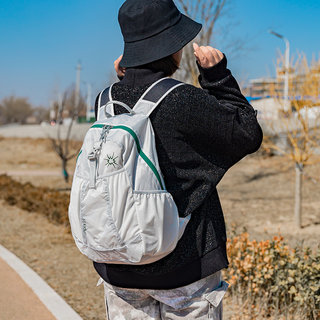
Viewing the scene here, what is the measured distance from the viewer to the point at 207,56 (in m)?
1.63

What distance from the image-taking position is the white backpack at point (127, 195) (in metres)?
1.46

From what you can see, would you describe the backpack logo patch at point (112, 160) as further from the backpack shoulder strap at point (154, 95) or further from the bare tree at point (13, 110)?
the bare tree at point (13, 110)

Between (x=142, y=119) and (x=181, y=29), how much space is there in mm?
366

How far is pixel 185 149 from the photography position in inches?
62.4

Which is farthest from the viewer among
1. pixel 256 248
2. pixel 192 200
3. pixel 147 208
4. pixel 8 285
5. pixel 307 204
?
pixel 307 204

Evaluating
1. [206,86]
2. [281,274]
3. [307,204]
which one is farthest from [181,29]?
[307,204]

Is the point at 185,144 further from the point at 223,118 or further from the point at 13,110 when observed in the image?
the point at 13,110

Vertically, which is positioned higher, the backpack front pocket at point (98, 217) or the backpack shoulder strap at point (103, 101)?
→ the backpack shoulder strap at point (103, 101)

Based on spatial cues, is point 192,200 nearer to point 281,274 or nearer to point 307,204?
point 281,274

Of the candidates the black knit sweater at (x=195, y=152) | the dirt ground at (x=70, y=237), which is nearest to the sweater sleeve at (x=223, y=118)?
the black knit sweater at (x=195, y=152)

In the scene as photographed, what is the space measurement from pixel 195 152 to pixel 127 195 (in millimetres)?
295

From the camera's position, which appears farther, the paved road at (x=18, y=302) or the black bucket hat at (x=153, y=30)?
the paved road at (x=18, y=302)

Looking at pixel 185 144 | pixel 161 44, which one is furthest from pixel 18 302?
pixel 161 44

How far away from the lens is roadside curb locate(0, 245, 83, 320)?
12.2 feet
